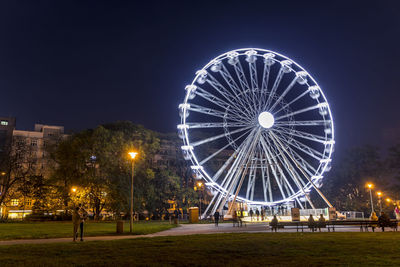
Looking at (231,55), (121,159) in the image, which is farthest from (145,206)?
(231,55)

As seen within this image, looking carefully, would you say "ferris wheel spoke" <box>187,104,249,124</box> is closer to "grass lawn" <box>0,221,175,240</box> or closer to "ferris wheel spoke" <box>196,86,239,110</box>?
"ferris wheel spoke" <box>196,86,239,110</box>

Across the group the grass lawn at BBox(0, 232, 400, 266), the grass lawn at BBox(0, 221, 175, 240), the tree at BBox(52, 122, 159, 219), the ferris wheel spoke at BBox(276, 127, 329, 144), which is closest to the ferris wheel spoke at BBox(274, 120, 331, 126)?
the ferris wheel spoke at BBox(276, 127, 329, 144)

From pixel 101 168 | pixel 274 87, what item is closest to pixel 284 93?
pixel 274 87

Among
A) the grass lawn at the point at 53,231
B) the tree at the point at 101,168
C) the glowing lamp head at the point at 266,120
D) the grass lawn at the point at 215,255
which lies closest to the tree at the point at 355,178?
the glowing lamp head at the point at 266,120

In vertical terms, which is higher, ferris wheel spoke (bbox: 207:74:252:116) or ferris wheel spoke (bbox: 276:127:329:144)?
ferris wheel spoke (bbox: 207:74:252:116)

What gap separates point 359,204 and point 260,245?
50213 millimetres

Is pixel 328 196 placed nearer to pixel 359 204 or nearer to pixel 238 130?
pixel 359 204

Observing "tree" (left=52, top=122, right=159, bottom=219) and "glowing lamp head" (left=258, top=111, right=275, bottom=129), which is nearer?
"glowing lamp head" (left=258, top=111, right=275, bottom=129)

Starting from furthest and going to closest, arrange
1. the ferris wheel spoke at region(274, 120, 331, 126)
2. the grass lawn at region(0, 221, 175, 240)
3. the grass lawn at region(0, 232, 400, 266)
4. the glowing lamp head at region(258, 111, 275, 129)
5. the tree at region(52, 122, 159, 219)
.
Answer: the tree at region(52, 122, 159, 219) < the ferris wheel spoke at region(274, 120, 331, 126) < the glowing lamp head at region(258, 111, 275, 129) < the grass lawn at region(0, 221, 175, 240) < the grass lawn at region(0, 232, 400, 266)

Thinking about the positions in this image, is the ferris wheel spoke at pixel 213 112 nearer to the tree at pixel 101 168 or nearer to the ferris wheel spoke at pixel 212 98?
the ferris wheel spoke at pixel 212 98

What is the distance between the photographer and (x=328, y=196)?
2501 inches

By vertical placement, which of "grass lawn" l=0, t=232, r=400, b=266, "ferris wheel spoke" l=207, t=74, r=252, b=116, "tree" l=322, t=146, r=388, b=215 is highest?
"ferris wheel spoke" l=207, t=74, r=252, b=116

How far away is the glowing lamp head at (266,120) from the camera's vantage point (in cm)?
3716

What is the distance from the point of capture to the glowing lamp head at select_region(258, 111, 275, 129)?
37.2 metres
